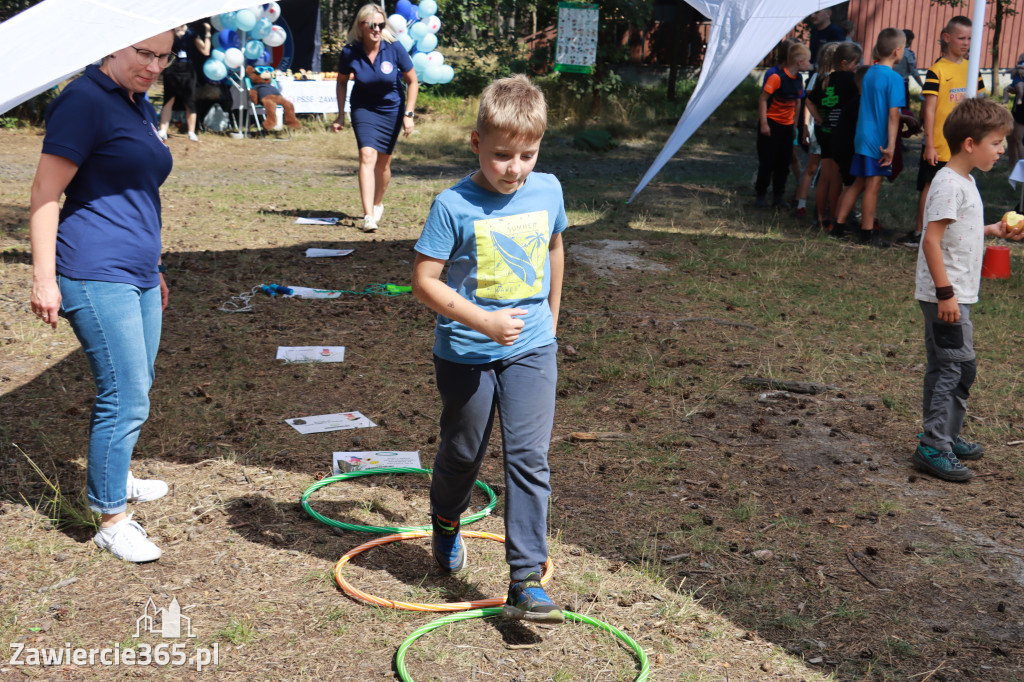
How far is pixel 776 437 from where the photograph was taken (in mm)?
4926

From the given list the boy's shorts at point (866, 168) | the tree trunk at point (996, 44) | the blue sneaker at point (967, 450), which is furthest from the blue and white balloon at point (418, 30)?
the tree trunk at point (996, 44)

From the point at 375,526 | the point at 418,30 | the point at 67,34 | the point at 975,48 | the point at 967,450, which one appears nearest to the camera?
the point at 67,34

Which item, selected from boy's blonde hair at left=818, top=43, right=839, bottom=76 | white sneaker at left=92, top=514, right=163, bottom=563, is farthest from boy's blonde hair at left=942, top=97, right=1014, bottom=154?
boy's blonde hair at left=818, top=43, right=839, bottom=76

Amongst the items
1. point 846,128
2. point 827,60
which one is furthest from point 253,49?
point 846,128

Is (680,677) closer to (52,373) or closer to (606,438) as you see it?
(606,438)

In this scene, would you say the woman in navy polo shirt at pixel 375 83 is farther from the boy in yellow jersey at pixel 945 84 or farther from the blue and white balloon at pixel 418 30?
the blue and white balloon at pixel 418 30

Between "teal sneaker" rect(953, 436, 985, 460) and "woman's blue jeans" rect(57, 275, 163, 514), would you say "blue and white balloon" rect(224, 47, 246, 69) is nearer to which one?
"woman's blue jeans" rect(57, 275, 163, 514)

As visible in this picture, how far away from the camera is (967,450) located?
4699 mm

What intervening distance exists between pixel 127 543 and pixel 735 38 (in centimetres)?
617

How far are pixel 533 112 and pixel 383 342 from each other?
3.66 meters

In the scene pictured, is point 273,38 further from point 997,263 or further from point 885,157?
point 997,263

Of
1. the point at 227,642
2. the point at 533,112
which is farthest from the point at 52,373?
the point at 533,112

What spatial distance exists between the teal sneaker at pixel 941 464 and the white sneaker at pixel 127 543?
3.51m

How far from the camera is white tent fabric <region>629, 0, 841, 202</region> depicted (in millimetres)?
7261
